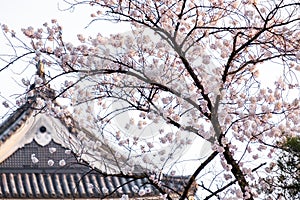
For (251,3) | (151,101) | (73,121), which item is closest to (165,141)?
(151,101)

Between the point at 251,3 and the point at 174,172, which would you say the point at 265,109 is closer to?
the point at 251,3

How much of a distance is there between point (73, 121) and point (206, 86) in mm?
5151

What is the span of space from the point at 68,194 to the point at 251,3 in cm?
706

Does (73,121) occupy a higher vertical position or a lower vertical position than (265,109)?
higher

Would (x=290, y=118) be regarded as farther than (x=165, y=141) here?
No

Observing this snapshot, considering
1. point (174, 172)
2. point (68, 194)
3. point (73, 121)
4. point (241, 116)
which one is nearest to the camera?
point (241, 116)

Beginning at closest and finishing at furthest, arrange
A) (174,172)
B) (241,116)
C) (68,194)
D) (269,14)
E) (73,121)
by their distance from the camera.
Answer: (269,14) → (241,116) → (174,172) → (73,121) → (68,194)

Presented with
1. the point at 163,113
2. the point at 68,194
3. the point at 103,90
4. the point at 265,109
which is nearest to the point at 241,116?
the point at 265,109

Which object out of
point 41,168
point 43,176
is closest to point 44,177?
point 43,176

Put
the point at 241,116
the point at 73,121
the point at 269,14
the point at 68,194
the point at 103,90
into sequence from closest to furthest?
the point at 269,14 → the point at 241,116 → the point at 103,90 → the point at 73,121 → the point at 68,194

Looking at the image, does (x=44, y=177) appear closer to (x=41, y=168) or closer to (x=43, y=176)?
(x=43, y=176)

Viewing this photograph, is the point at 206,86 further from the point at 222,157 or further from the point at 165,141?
the point at 165,141

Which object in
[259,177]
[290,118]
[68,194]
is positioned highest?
[68,194]

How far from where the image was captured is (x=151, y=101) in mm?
8031
